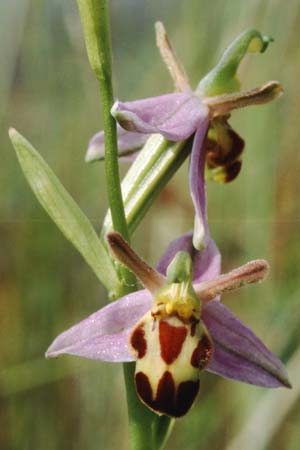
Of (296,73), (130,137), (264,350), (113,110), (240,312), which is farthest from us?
(296,73)

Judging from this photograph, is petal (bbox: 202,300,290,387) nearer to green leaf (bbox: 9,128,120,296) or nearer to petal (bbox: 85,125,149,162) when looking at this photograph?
green leaf (bbox: 9,128,120,296)

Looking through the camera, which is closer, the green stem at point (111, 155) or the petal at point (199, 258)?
the green stem at point (111, 155)

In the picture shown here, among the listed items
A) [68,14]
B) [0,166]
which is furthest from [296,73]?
[0,166]

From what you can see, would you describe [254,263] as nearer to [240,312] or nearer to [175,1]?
[240,312]

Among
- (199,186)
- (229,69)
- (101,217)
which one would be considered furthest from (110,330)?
(101,217)

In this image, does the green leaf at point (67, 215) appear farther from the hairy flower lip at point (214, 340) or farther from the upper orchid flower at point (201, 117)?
the upper orchid flower at point (201, 117)

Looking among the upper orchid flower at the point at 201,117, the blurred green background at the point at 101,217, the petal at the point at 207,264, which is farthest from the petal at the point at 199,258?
the blurred green background at the point at 101,217

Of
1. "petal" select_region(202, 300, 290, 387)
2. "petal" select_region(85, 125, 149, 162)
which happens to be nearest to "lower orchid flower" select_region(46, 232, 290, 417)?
"petal" select_region(202, 300, 290, 387)
